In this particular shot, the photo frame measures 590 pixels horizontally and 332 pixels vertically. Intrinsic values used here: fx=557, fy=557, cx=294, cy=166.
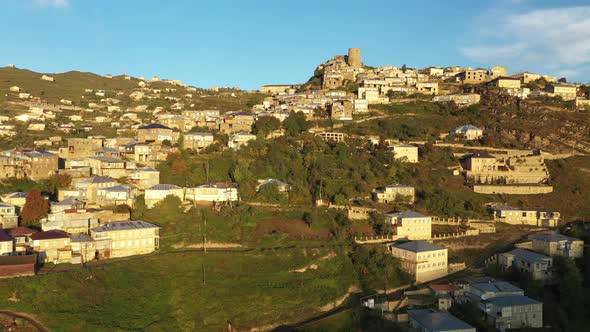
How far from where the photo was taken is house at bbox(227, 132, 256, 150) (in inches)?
1950

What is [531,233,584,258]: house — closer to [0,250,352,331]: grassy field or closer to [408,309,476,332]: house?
[408,309,476,332]: house

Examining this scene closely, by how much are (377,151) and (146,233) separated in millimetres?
23078

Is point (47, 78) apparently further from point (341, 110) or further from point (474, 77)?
point (474, 77)

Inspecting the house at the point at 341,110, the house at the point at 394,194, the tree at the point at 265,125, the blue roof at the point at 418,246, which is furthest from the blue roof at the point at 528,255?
the house at the point at 341,110

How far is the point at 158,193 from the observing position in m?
39.0

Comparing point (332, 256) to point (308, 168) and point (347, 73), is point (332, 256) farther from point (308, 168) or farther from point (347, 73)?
point (347, 73)

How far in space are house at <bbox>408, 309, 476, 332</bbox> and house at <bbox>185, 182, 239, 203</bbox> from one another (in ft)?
55.9

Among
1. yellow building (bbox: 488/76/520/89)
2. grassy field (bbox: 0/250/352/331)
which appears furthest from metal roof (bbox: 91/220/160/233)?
yellow building (bbox: 488/76/520/89)

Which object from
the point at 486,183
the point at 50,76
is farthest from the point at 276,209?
the point at 50,76

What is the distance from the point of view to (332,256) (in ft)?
111

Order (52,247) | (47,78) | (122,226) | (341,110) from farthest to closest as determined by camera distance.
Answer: (47,78), (341,110), (122,226), (52,247)

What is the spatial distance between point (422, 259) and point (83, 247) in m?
19.9

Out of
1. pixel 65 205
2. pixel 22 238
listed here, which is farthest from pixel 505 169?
pixel 22 238

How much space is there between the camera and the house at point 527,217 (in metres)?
41.5
